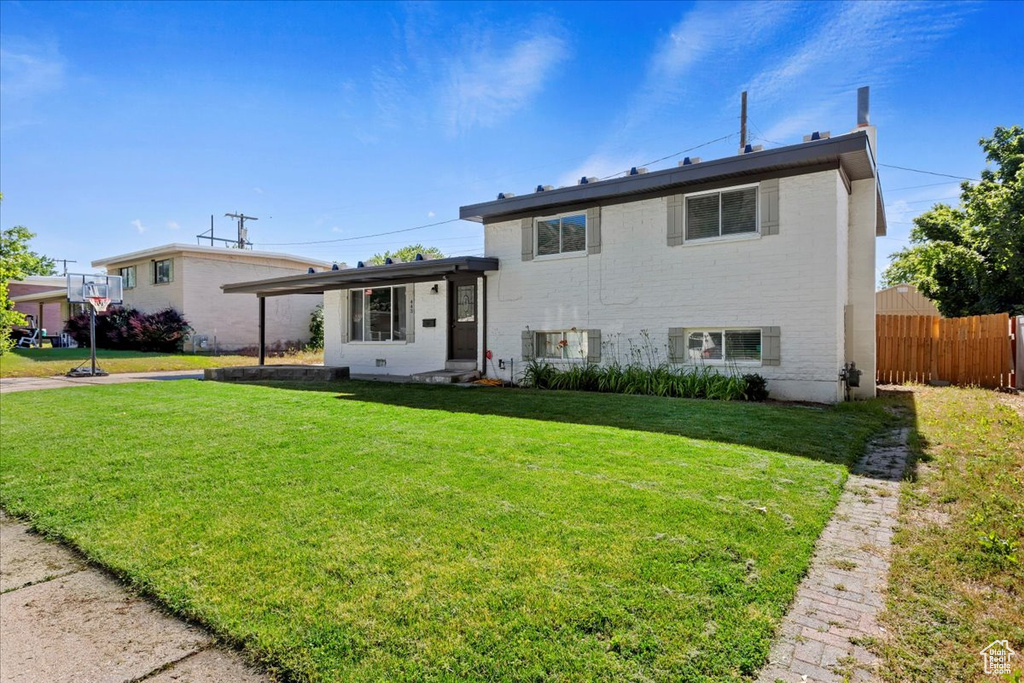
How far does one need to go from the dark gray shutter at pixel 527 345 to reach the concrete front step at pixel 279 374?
4.98 m

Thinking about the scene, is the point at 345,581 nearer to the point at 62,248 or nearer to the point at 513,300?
the point at 513,300

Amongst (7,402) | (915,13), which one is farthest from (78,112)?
(915,13)

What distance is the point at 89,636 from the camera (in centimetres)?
286

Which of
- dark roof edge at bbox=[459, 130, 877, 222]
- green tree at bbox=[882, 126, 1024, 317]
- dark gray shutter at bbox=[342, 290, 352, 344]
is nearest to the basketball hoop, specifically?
dark gray shutter at bbox=[342, 290, 352, 344]

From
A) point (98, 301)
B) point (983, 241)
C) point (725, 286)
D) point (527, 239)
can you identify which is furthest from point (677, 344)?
point (98, 301)

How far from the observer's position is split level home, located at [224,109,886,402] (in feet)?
29.7

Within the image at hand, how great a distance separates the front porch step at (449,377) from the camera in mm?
12430

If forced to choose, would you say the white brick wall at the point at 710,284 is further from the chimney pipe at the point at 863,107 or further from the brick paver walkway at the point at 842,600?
the brick paver walkway at the point at 842,600

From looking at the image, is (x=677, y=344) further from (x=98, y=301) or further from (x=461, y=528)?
(x=98, y=301)

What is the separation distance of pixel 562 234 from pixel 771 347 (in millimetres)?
4885

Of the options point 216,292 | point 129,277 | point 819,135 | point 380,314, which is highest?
point 819,135

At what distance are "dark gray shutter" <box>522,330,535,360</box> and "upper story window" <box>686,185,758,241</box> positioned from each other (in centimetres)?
400

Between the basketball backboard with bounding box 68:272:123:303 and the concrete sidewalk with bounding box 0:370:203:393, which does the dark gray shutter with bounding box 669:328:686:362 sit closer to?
the concrete sidewalk with bounding box 0:370:203:393

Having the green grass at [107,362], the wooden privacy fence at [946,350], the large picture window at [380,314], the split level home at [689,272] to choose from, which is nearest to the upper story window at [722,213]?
the split level home at [689,272]
